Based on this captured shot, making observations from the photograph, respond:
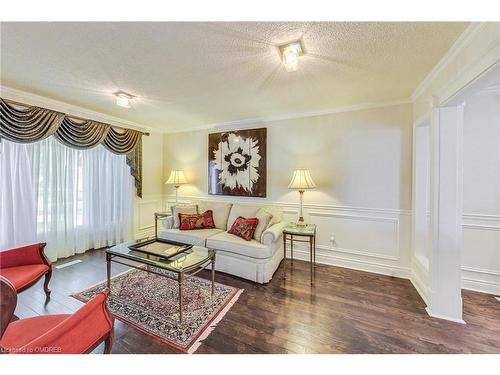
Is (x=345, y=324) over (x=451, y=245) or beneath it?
beneath

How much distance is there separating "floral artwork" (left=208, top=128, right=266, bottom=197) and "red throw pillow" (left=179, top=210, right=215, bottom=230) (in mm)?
661

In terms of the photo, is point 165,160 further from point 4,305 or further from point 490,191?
point 490,191

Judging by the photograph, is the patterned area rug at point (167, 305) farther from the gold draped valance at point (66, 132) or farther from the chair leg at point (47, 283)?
the gold draped valance at point (66, 132)

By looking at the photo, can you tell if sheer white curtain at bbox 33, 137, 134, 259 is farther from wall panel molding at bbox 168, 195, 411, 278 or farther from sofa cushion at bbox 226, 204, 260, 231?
wall panel molding at bbox 168, 195, 411, 278

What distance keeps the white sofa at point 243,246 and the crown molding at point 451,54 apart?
227 centimetres

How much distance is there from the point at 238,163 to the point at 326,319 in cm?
262

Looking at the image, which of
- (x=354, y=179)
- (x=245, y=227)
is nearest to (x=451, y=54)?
(x=354, y=179)

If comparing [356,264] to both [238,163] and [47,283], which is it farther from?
[47,283]

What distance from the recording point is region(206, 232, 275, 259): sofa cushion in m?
2.56

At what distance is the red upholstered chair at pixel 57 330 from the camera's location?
2.97 feet

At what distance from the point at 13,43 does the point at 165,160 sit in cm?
310

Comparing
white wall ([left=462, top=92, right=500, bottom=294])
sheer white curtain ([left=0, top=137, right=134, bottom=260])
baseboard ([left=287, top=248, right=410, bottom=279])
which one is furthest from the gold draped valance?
white wall ([left=462, top=92, right=500, bottom=294])
